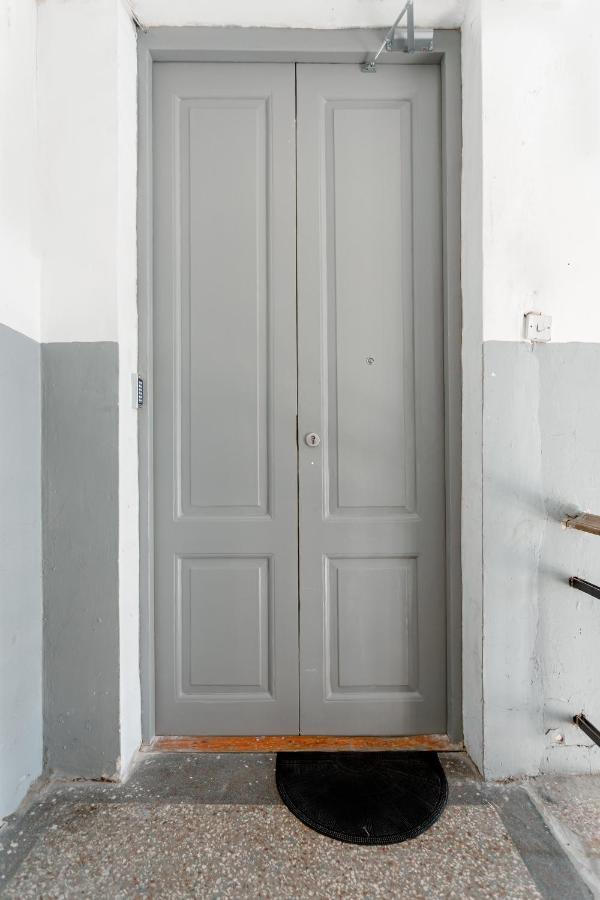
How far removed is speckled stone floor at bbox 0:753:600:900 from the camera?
1311 mm

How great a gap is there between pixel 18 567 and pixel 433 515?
1450 mm

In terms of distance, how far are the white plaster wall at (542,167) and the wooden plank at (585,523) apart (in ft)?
2.01

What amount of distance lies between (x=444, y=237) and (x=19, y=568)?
1.89m

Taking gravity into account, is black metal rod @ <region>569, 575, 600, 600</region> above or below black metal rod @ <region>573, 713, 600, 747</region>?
above

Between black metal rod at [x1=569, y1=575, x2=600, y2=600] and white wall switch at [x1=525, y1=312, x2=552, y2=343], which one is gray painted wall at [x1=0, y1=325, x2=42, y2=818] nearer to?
white wall switch at [x1=525, y1=312, x2=552, y2=343]

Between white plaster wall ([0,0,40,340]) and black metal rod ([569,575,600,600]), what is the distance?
6.56ft

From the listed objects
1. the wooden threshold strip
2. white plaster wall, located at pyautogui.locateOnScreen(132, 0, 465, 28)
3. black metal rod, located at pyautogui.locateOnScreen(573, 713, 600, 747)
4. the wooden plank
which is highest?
white plaster wall, located at pyautogui.locateOnScreen(132, 0, 465, 28)

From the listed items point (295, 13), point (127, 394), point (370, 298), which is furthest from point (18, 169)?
point (370, 298)

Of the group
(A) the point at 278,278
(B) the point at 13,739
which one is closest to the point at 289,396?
(A) the point at 278,278

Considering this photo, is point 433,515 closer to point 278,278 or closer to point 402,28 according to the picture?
point 278,278

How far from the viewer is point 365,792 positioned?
1610 millimetres

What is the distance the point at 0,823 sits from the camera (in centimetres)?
149

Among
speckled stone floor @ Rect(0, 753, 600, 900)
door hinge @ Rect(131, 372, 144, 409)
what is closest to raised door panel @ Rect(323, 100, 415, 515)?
door hinge @ Rect(131, 372, 144, 409)

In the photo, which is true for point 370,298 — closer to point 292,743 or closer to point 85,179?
point 85,179
